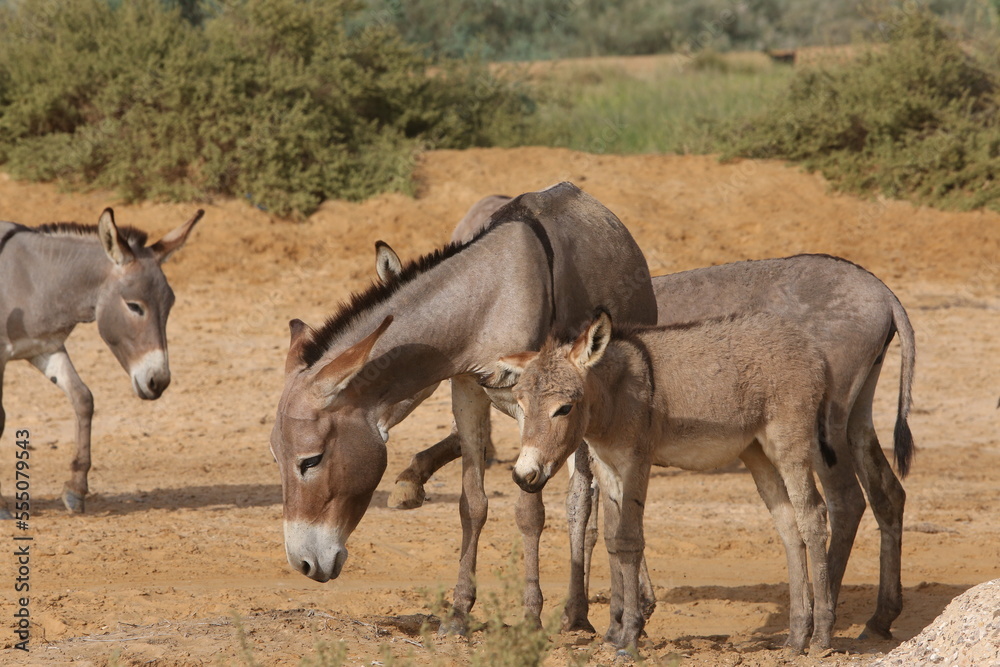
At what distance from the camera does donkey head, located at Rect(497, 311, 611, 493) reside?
504cm

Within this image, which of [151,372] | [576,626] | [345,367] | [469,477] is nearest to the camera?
[345,367]

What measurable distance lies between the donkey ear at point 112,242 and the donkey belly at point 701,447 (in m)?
4.49

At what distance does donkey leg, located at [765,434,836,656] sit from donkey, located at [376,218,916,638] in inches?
9.6

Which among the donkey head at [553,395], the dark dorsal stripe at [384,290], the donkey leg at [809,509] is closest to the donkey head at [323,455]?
the dark dorsal stripe at [384,290]

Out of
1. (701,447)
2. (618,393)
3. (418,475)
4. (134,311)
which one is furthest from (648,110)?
(618,393)

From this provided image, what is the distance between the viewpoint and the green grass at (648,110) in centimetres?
1848

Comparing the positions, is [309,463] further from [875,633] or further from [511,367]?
[875,633]

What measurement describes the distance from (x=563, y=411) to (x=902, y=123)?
13302 millimetres

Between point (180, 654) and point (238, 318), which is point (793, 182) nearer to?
point (238, 318)

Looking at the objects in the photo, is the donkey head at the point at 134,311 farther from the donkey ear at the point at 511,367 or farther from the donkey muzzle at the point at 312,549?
the donkey ear at the point at 511,367

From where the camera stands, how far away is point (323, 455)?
519cm

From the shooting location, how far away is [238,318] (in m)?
13.7

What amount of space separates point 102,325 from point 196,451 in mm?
2591

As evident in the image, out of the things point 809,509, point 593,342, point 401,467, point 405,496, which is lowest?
point 401,467
